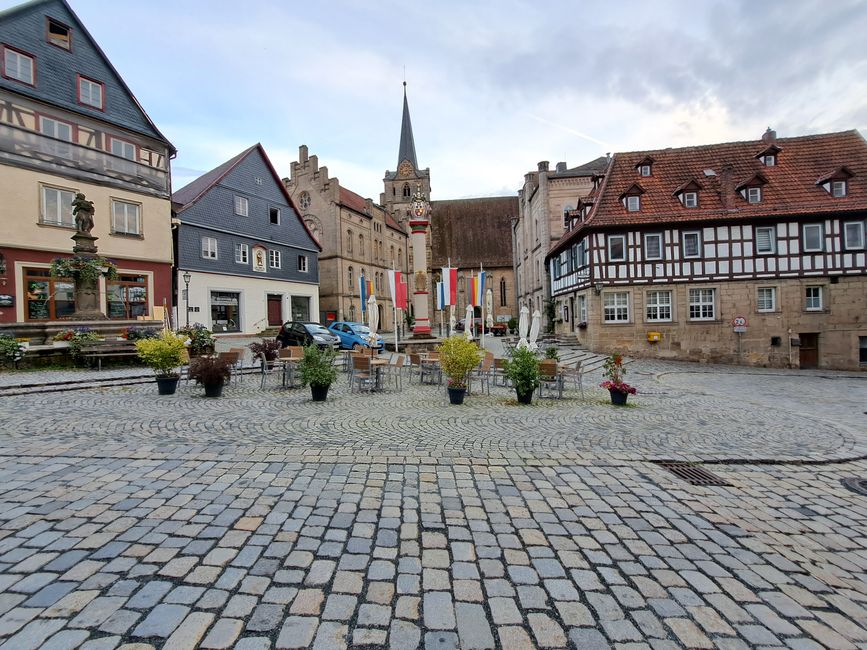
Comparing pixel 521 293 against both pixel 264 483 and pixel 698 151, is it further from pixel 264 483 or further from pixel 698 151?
pixel 264 483

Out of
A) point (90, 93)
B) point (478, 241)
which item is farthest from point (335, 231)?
point (478, 241)

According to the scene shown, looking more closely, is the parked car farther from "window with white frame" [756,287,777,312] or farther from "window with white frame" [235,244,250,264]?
"window with white frame" [756,287,777,312]

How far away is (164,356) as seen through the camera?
32.2 feet

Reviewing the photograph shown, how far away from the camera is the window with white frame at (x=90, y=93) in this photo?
67.5 feet

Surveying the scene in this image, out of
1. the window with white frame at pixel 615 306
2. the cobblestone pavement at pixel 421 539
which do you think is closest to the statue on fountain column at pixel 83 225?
the cobblestone pavement at pixel 421 539

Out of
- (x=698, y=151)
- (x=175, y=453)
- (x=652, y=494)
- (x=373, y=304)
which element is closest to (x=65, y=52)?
(x=373, y=304)

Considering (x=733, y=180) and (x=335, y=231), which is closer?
(x=733, y=180)

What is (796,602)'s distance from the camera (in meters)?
2.68

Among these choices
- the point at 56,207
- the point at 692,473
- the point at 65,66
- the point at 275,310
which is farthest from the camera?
the point at 275,310

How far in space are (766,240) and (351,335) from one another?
21410 millimetres

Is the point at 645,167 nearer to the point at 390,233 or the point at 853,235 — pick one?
the point at 853,235

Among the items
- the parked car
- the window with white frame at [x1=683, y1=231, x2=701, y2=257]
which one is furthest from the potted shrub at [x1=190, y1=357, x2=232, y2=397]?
the window with white frame at [x1=683, y1=231, x2=701, y2=257]

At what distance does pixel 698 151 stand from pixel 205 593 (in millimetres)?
29694

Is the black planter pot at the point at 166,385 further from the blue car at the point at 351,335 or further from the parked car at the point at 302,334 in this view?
the blue car at the point at 351,335
